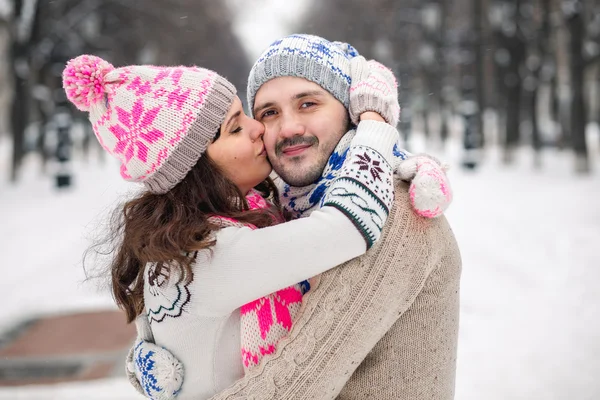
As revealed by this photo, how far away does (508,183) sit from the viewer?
13.5 m

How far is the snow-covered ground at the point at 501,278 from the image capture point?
4.45 meters

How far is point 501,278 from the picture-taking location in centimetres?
679

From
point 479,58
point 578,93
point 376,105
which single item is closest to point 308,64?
point 376,105

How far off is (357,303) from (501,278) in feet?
17.4

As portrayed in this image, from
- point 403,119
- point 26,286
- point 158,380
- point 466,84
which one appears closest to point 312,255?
point 158,380

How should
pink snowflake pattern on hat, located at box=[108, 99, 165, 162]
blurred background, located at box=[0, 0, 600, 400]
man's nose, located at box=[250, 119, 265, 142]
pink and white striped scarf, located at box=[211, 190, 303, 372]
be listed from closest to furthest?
1. pink and white striped scarf, located at box=[211, 190, 303, 372]
2. pink snowflake pattern on hat, located at box=[108, 99, 165, 162]
3. man's nose, located at box=[250, 119, 265, 142]
4. blurred background, located at box=[0, 0, 600, 400]

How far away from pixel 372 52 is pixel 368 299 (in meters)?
29.6

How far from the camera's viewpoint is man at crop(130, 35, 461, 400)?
1.98 metres

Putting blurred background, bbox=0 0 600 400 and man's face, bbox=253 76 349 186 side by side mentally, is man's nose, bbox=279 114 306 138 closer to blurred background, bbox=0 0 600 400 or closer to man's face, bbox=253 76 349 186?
man's face, bbox=253 76 349 186

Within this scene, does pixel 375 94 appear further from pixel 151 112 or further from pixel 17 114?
pixel 17 114

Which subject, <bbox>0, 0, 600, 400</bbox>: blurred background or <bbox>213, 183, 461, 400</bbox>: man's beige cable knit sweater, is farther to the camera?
<bbox>0, 0, 600, 400</bbox>: blurred background

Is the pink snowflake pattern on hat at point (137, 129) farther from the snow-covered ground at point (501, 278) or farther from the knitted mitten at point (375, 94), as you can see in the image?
the knitted mitten at point (375, 94)

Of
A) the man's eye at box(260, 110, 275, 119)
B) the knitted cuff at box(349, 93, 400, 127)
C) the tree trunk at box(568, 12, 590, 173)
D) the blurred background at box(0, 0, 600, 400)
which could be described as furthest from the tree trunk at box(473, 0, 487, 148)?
the knitted cuff at box(349, 93, 400, 127)

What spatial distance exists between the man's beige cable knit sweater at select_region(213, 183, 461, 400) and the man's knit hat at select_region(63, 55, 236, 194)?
30.0 inches
